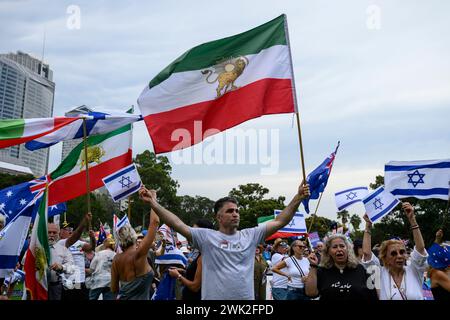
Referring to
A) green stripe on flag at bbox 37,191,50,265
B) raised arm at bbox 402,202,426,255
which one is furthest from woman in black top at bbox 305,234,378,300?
green stripe on flag at bbox 37,191,50,265

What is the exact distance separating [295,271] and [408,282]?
14.9 ft

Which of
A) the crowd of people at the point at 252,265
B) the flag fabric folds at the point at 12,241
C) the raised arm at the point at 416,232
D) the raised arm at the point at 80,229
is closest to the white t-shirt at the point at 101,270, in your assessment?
the raised arm at the point at 80,229

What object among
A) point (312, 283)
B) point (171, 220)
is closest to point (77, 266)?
point (171, 220)

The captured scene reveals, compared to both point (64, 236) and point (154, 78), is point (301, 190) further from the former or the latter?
point (64, 236)

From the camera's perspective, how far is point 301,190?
4.80 meters

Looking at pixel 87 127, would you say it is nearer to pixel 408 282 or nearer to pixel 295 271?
pixel 295 271

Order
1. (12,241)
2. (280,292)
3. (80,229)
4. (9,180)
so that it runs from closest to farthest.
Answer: (12,241) → (80,229) → (280,292) → (9,180)

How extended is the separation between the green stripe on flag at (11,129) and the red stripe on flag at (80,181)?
1707 mm

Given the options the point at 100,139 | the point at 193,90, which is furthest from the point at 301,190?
the point at 100,139

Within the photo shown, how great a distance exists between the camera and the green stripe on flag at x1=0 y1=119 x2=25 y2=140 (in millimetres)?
7582

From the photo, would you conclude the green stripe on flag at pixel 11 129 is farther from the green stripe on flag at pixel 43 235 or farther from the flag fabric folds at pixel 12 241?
the green stripe on flag at pixel 43 235

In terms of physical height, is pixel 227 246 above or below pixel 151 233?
below

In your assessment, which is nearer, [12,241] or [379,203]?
[12,241]

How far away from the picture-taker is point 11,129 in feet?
25.2
